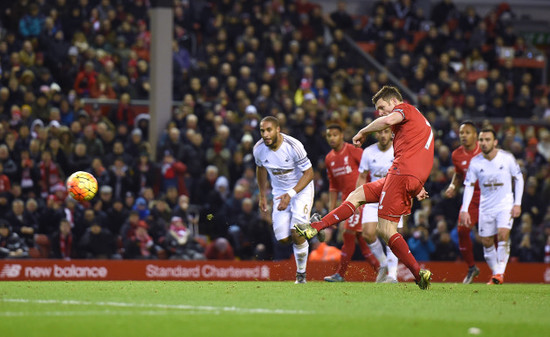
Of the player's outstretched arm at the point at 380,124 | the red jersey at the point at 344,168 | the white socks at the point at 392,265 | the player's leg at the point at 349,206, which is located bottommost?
the white socks at the point at 392,265

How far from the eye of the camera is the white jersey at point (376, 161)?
15328mm

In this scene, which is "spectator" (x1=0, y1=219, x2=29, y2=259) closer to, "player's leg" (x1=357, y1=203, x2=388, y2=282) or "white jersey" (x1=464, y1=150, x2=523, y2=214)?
"player's leg" (x1=357, y1=203, x2=388, y2=282)

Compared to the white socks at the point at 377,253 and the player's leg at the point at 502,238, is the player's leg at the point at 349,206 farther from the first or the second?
the player's leg at the point at 502,238

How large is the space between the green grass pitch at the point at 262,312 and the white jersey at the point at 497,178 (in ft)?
11.5

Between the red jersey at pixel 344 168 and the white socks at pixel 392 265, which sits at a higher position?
the red jersey at pixel 344 168

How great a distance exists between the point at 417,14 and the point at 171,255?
14856 mm

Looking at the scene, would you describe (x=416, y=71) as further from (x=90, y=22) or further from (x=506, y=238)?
(x=506, y=238)

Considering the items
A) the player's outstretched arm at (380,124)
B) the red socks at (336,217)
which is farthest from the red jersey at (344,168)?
the player's outstretched arm at (380,124)

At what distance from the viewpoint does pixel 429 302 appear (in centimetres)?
1031

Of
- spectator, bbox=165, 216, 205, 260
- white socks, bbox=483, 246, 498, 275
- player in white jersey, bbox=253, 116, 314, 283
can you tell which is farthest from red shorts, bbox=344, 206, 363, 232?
spectator, bbox=165, 216, 205, 260

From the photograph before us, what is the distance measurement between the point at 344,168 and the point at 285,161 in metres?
2.18

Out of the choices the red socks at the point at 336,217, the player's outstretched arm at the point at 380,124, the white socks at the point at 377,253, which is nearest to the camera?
the player's outstretched arm at the point at 380,124

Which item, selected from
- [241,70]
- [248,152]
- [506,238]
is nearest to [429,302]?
[506,238]

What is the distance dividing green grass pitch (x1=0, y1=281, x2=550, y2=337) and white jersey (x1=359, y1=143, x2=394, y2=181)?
3471mm
